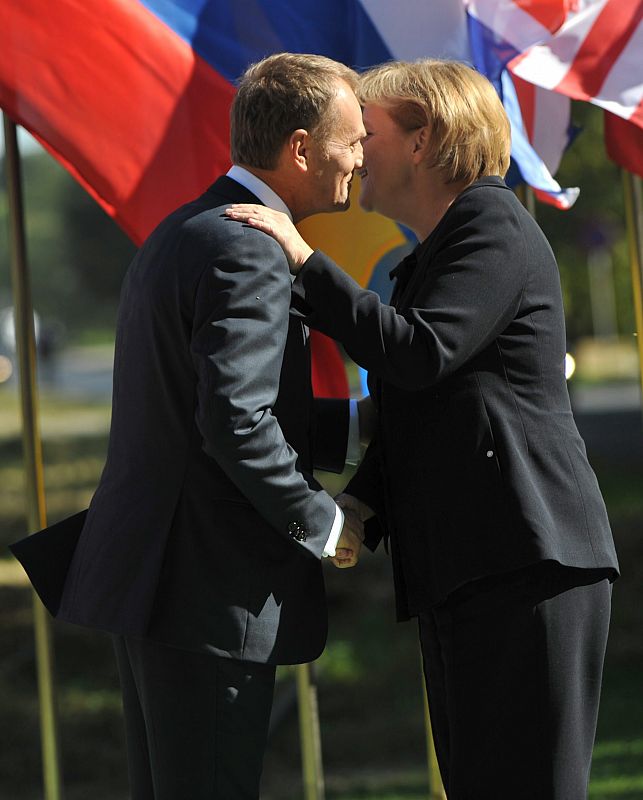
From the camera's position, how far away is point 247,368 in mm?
1968

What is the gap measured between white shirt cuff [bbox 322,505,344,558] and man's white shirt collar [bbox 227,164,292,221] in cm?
56

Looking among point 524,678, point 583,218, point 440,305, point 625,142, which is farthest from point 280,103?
point 583,218

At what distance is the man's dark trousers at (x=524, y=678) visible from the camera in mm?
2164

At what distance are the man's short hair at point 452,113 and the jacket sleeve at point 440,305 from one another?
0.14m

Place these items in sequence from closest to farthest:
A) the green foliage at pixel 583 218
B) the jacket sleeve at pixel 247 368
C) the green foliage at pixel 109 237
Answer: the jacket sleeve at pixel 247 368
the green foliage at pixel 583 218
the green foliage at pixel 109 237

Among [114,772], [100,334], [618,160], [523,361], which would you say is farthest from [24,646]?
[100,334]

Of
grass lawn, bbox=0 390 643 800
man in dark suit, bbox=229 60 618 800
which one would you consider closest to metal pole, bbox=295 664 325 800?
man in dark suit, bbox=229 60 618 800

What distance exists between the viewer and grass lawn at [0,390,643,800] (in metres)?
4.76

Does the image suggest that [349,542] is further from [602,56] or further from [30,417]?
[602,56]

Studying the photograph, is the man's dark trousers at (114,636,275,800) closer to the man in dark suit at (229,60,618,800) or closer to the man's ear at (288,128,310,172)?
the man in dark suit at (229,60,618,800)

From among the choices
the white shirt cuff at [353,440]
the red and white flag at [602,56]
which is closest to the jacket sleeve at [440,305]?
the white shirt cuff at [353,440]

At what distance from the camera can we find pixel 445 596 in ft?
7.18

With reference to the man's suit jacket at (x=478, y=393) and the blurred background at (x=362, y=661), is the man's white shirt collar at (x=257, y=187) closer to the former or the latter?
the man's suit jacket at (x=478, y=393)

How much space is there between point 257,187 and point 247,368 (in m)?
0.38
